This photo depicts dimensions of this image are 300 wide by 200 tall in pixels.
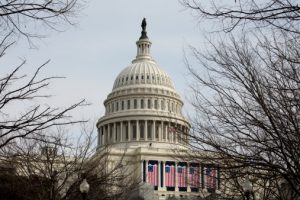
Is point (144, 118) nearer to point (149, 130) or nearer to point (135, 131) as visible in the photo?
point (149, 130)

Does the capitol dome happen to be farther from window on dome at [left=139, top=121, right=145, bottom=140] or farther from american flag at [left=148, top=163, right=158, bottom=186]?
american flag at [left=148, top=163, right=158, bottom=186]

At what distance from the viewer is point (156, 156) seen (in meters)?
114

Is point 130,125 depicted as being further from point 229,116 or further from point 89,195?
point 229,116

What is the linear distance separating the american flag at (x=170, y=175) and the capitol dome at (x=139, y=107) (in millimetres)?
5585

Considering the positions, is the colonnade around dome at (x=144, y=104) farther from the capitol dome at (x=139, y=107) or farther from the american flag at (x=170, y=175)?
the american flag at (x=170, y=175)

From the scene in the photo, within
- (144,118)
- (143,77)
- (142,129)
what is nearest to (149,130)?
(142,129)

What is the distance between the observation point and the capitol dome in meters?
122

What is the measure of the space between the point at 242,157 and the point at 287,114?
1.31 metres

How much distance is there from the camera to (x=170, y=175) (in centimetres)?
11188

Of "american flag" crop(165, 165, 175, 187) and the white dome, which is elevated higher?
the white dome

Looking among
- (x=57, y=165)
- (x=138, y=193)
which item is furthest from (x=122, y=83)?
(x=138, y=193)

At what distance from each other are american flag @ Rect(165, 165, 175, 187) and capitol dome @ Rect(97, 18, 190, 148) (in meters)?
5.58

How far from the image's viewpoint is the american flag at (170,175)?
11006 centimetres

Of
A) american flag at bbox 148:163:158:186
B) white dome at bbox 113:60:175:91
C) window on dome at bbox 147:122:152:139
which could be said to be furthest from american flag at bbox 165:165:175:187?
white dome at bbox 113:60:175:91
